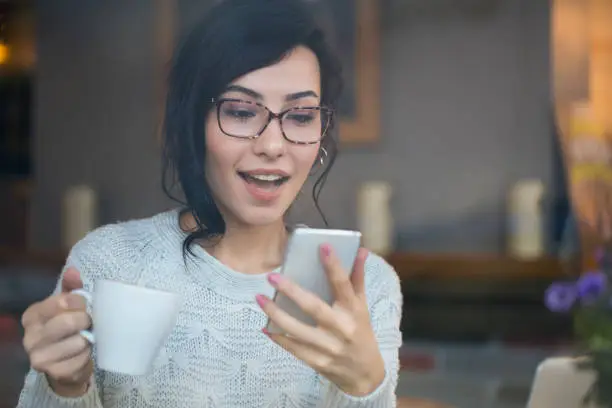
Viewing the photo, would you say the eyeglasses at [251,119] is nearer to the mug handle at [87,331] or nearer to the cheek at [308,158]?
the cheek at [308,158]

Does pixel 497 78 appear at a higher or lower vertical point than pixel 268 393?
higher

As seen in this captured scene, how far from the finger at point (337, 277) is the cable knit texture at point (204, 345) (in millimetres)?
102

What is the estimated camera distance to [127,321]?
0.39 m

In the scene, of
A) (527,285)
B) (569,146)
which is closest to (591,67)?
(569,146)

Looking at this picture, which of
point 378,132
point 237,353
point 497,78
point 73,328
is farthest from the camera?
point 497,78

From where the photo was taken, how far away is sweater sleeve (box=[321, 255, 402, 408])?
0.45 meters

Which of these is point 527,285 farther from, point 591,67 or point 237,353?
point 237,353

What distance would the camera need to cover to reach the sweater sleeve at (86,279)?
1.41 ft

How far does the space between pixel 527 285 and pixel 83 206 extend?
0.51 m

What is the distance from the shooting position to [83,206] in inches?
21.8

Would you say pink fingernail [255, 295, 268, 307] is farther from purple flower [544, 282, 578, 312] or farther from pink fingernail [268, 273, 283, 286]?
purple flower [544, 282, 578, 312]

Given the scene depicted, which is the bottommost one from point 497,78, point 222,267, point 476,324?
point 476,324

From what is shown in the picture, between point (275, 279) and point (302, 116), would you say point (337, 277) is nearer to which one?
point (275, 279)

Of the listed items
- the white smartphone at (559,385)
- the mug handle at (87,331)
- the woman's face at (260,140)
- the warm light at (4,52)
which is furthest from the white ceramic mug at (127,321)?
the white smartphone at (559,385)
